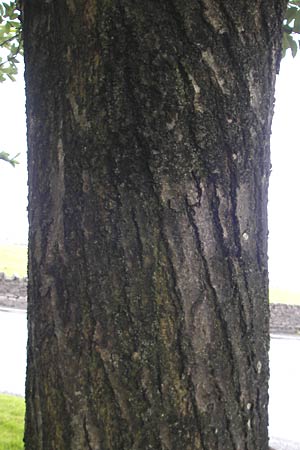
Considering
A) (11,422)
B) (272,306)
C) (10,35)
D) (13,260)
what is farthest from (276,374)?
(13,260)

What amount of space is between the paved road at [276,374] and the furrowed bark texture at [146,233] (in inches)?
254

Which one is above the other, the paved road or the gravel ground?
the gravel ground

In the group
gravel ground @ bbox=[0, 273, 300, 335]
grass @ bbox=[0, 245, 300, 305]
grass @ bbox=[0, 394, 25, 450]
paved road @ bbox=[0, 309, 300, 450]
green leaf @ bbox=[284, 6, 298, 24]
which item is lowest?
paved road @ bbox=[0, 309, 300, 450]

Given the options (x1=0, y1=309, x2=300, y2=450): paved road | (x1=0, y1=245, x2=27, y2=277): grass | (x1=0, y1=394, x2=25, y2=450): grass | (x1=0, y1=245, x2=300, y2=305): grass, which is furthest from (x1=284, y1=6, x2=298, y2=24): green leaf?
(x1=0, y1=245, x2=300, y2=305): grass

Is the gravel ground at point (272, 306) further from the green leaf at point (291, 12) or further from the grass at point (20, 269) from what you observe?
the green leaf at point (291, 12)

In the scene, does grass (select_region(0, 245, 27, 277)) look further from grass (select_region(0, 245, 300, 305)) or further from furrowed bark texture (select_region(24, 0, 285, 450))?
furrowed bark texture (select_region(24, 0, 285, 450))

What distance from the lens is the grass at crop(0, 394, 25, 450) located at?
485cm

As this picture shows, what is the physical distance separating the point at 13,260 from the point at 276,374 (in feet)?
51.7

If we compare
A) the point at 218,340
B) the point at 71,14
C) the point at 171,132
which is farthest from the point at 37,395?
the point at 71,14

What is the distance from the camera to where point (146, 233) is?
35.2 inches

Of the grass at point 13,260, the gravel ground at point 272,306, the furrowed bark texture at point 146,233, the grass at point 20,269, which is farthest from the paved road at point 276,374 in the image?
the furrowed bark texture at point 146,233

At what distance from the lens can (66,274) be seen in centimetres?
92

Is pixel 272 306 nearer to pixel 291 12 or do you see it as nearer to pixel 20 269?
pixel 20 269

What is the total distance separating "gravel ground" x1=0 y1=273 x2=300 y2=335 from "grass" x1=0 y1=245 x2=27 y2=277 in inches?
25.1
